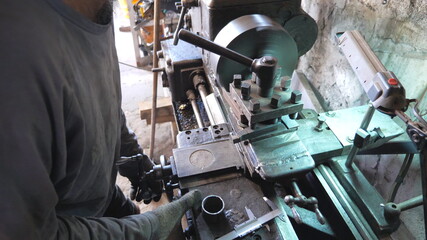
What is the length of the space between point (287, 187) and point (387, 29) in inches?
37.2

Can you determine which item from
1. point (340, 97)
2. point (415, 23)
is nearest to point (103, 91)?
point (415, 23)

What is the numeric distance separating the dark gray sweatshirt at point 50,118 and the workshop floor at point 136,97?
60.7 inches

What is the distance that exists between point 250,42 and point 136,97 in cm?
258

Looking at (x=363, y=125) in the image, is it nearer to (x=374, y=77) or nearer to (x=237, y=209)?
(x=374, y=77)

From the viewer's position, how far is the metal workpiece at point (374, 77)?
823mm

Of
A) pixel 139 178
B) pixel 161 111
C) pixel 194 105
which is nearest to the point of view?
pixel 139 178

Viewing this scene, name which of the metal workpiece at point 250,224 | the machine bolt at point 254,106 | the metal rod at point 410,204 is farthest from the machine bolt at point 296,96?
the metal rod at point 410,204

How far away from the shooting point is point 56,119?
58 cm

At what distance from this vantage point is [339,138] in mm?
1206

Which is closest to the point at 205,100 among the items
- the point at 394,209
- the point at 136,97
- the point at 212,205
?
the point at 212,205

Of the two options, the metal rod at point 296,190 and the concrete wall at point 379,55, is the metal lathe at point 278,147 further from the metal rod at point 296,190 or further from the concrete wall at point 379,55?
the concrete wall at point 379,55

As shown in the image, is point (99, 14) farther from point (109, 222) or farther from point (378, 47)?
point (378, 47)

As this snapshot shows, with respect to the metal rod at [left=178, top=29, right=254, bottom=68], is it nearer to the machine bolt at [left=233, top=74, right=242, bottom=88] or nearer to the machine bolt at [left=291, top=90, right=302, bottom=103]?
the machine bolt at [left=233, top=74, right=242, bottom=88]

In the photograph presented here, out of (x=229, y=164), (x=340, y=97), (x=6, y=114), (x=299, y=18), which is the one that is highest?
(x=6, y=114)
